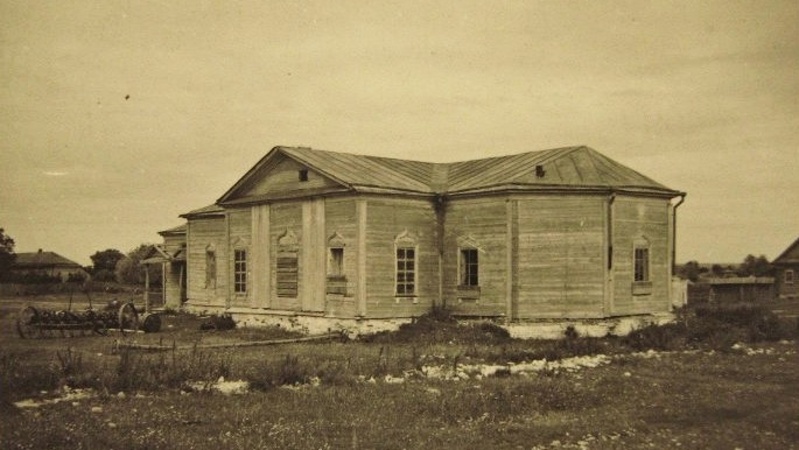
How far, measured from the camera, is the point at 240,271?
27703 mm

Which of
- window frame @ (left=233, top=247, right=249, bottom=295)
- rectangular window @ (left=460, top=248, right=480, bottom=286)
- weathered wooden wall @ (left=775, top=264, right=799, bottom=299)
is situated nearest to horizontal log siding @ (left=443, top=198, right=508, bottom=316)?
rectangular window @ (left=460, top=248, right=480, bottom=286)

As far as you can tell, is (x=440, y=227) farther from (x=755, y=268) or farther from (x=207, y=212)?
(x=755, y=268)

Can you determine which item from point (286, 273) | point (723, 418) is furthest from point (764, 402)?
point (286, 273)

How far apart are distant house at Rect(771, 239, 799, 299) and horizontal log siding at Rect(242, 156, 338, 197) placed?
1383 inches

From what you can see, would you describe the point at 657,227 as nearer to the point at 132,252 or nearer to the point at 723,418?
the point at 723,418

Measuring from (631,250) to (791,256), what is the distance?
101 ft

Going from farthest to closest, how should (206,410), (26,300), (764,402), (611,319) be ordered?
(26,300)
(611,319)
(764,402)
(206,410)

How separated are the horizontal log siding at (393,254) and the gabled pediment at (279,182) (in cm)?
157

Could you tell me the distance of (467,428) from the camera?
1055 cm

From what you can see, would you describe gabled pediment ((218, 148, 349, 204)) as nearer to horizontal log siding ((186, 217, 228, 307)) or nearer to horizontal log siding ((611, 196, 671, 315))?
horizontal log siding ((186, 217, 228, 307))

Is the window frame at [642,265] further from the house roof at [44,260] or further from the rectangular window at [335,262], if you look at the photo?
the house roof at [44,260]

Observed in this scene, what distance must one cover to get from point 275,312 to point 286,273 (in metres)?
1.37

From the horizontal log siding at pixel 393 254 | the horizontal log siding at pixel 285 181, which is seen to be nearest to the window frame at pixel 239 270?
the horizontal log siding at pixel 285 181

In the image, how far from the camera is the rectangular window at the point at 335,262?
23.7 meters
